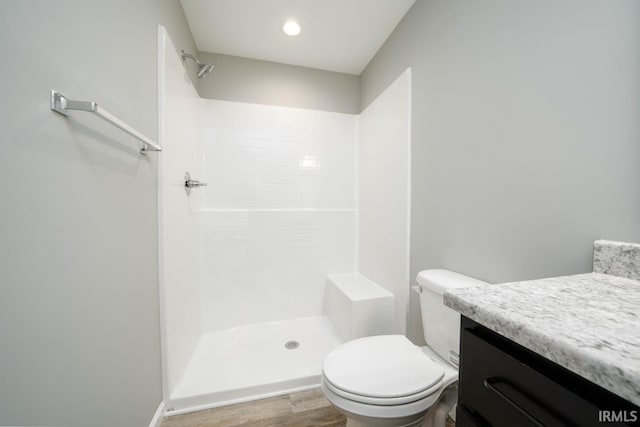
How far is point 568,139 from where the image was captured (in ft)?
2.36

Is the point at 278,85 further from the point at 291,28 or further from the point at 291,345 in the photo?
the point at 291,345

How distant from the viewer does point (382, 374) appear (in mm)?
888

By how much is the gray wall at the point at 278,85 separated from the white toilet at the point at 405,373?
6.10 ft

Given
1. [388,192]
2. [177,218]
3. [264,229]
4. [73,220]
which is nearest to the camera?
[73,220]

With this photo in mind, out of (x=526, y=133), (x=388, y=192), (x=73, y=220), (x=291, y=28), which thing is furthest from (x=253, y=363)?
(x=291, y=28)

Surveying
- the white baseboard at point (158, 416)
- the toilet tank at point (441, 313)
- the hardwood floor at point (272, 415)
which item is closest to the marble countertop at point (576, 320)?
the toilet tank at point (441, 313)

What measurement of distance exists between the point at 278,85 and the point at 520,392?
7.86ft

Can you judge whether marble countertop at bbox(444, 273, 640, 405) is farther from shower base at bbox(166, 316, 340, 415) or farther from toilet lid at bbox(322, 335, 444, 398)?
shower base at bbox(166, 316, 340, 415)

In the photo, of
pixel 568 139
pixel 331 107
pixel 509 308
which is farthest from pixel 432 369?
pixel 331 107

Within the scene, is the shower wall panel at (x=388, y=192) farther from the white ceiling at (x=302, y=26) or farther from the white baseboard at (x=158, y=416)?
the white baseboard at (x=158, y=416)

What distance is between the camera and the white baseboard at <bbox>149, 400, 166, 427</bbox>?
1.13 metres

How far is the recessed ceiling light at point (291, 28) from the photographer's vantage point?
5.37ft

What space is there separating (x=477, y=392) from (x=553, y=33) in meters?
1.11

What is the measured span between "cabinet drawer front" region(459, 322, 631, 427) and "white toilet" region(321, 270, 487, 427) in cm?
38
